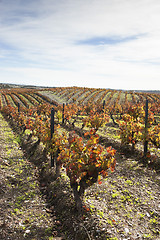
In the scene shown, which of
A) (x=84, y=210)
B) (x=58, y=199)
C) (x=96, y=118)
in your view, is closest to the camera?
(x=84, y=210)

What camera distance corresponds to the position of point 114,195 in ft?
23.4

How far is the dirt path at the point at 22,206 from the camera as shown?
5.39 m

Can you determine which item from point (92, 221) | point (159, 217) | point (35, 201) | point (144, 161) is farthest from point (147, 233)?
point (144, 161)

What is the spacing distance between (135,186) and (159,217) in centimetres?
188

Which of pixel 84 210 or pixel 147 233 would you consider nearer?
pixel 147 233

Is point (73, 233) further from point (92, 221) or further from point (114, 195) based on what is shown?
point (114, 195)

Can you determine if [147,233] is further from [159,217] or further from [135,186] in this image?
[135,186]

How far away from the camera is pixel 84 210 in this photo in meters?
5.95

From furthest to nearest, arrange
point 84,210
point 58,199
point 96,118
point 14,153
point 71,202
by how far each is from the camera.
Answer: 1. point 96,118
2. point 14,153
3. point 58,199
4. point 71,202
5. point 84,210

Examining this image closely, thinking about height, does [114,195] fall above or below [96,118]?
below

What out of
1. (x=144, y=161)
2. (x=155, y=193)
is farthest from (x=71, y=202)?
(x=144, y=161)

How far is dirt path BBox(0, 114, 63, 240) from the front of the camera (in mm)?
5392

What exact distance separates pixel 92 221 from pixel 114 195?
1.92 m

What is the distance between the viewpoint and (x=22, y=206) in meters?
6.58
